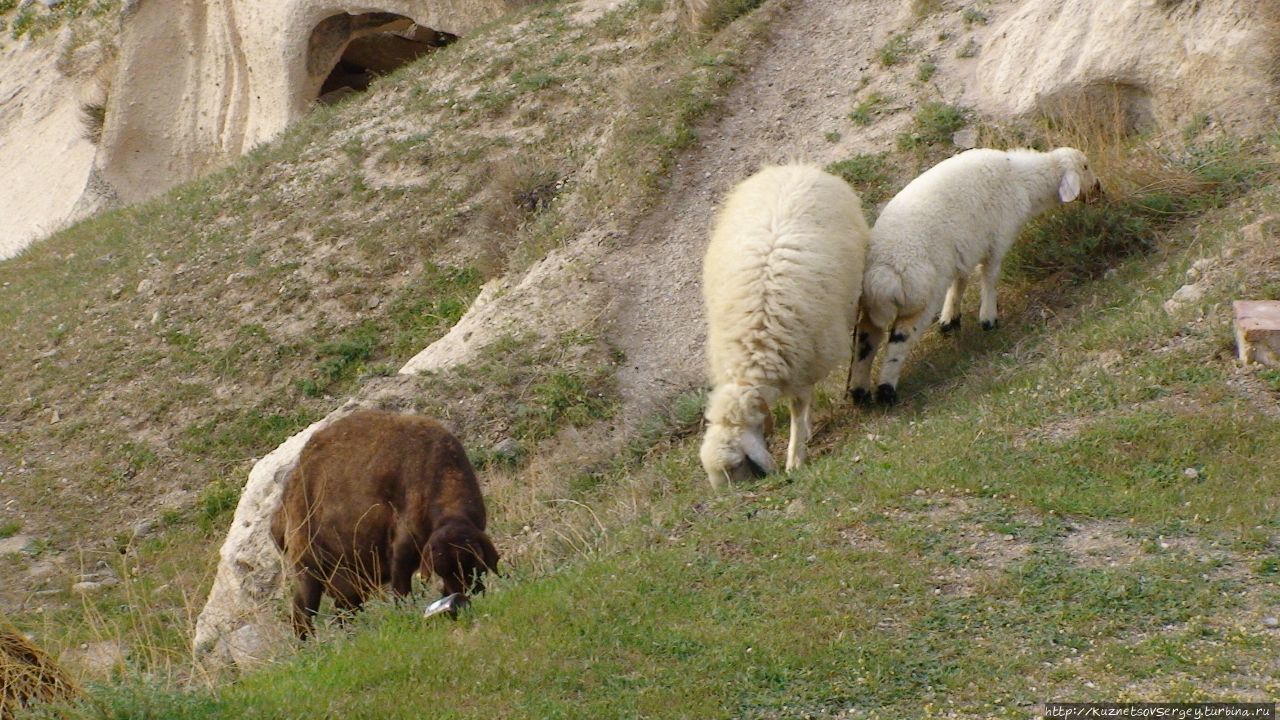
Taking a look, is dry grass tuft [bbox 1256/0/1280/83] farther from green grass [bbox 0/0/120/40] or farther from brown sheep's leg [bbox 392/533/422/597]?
green grass [bbox 0/0/120/40]

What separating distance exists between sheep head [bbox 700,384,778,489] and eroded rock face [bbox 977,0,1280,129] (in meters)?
5.28

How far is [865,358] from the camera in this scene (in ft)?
31.7

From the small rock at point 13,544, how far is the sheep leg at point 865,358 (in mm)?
8938

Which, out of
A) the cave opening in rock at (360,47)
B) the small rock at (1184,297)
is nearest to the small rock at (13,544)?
the cave opening in rock at (360,47)

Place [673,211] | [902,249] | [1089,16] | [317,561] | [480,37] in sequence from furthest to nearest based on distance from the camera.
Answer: [480,37] < [673,211] < [1089,16] < [902,249] < [317,561]

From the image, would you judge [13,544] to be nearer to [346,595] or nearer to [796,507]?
[346,595]

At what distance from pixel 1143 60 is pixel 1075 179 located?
2.03 metres

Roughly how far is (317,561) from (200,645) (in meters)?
1.95

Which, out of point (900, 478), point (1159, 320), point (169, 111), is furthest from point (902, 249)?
point (169, 111)

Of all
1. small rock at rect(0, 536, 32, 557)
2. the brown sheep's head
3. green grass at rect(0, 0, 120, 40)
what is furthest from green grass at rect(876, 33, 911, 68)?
green grass at rect(0, 0, 120, 40)

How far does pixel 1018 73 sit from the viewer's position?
12.4 m

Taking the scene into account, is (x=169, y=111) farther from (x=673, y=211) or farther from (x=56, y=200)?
(x=673, y=211)

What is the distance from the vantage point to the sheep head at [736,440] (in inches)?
333

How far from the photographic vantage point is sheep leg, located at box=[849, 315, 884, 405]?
31.4 feet
